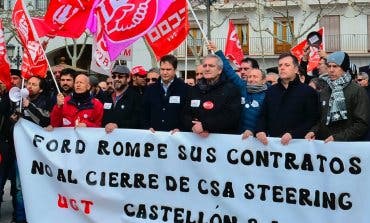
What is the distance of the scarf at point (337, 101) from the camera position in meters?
5.89

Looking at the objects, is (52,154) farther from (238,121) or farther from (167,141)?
(238,121)

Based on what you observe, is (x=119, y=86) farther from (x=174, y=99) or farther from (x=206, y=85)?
(x=206, y=85)

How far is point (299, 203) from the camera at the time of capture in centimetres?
556

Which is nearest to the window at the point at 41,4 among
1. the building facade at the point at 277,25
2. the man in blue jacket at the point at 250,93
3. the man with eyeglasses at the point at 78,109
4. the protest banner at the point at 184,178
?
the building facade at the point at 277,25

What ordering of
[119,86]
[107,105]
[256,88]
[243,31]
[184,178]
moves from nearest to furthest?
[184,178] → [256,88] → [107,105] → [119,86] → [243,31]

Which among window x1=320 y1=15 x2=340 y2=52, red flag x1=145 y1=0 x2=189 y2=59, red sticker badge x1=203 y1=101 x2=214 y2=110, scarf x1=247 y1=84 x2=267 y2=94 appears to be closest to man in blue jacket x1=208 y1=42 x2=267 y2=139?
scarf x1=247 y1=84 x2=267 y2=94

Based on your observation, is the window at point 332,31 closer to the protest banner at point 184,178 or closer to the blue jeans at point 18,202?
the blue jeans at point 18,202

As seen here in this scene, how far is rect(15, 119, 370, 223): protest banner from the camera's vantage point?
5449mm

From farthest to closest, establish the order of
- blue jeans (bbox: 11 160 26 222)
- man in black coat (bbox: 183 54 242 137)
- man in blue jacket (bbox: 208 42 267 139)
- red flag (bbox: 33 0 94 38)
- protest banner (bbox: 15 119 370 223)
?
red flag (bbox: 33 0 94 38), blue jeans (bbox: 11 160 26 222), man in blue jacket (bbox: 208 42 267 139), man in black coat (bbox: 183 54 242 137), protest banner (bbox: 15 119 370 223)

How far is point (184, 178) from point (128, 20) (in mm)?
2265

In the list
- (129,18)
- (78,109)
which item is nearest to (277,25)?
(129,18)

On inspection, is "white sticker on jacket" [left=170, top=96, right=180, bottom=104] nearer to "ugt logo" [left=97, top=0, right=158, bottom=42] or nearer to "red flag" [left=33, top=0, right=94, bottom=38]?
"ugt logo" [left=97, top=0, right=158, bottom=42]

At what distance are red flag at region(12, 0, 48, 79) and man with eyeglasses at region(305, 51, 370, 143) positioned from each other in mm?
3577

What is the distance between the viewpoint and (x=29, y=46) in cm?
789
